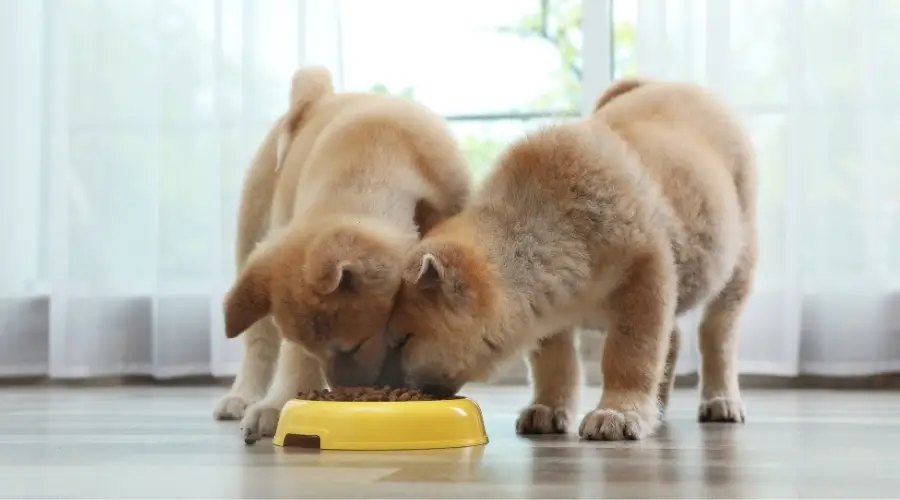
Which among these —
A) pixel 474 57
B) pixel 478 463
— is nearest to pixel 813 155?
pixel 474 57

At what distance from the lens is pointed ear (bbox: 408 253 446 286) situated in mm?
1819

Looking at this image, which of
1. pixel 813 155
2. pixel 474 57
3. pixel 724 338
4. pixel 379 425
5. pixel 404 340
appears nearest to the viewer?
pixel 379 425

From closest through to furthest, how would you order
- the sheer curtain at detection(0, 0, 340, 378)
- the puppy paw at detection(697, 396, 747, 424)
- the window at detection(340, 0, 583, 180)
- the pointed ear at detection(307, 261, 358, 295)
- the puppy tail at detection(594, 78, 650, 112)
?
the pointed ear at detection(307, 261, 358, 295) < the puppy paw at detection(697, 396, 747, 424) < the puppy tail at detection(594, 78, 650, 112) < the sheer curtain at detection(0, 0, 340, 378) < the window at detection(340, 0, 583, 180)

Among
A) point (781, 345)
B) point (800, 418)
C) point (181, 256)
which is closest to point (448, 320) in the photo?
point (800, 418)

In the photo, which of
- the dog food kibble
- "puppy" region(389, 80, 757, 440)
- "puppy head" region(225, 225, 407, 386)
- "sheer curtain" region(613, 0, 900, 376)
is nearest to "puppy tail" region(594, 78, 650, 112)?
"puppy" region(389, 80, 757, 440)

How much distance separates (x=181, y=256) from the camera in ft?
12.6

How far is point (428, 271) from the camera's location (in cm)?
185

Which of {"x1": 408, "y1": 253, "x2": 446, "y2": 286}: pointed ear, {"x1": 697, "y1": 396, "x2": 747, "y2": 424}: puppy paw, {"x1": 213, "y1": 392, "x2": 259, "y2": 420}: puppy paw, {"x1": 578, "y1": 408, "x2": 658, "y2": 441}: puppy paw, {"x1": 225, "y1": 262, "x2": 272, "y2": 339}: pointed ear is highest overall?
{"x1": 408, "y1": 253, "x2": 446, "y2": 286}: pointed ear

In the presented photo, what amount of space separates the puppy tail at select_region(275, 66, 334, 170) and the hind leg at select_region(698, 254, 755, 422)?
1075mm

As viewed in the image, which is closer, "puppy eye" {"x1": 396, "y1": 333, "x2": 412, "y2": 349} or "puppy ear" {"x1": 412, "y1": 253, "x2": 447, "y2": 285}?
"puppy ear" {"x1": 412, "y1": 253, "x2": 447, "y2": 285}

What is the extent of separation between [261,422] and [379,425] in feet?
1.48

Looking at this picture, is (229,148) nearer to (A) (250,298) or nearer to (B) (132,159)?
(B) (132,159)

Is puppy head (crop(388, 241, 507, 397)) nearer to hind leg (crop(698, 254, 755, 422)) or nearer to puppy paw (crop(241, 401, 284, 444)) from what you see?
puppy paw (crop(241, 401, 284, 444))

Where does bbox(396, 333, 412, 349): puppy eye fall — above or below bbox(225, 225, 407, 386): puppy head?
below
